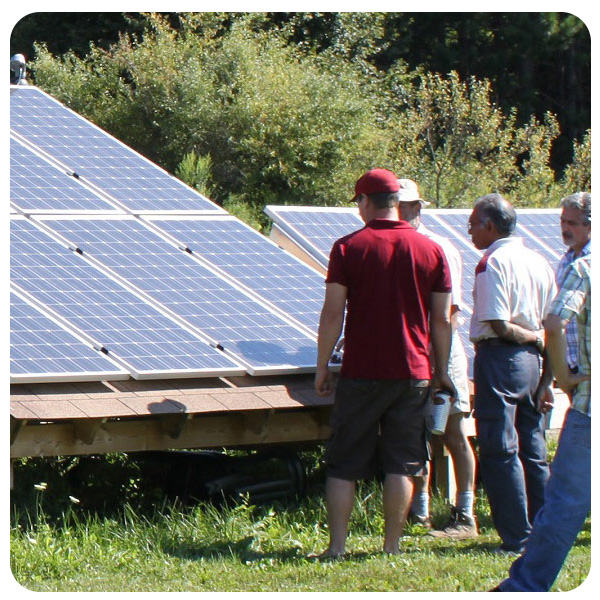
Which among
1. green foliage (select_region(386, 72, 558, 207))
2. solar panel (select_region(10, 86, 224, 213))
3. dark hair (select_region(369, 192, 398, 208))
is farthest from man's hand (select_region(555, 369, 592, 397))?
green foliage (select_region(386, 72, 558, 207))

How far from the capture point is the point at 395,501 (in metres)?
6.32

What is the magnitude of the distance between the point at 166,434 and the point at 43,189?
291 cm

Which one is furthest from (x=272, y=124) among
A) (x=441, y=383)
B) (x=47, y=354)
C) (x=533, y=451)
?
(x=441, y=383)

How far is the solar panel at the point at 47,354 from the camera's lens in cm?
689

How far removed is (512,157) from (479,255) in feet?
46.0

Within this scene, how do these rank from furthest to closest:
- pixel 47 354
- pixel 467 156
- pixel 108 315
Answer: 1. pixel 467 156
2. pixel 108 315
3. pixel 47 354

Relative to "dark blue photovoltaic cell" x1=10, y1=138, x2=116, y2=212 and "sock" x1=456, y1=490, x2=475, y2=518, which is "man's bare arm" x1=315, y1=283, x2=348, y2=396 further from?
"dark blue photovoltaic cell" x1=10, y1=138, x2=116, y2=212

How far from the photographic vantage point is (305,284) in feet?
29.1

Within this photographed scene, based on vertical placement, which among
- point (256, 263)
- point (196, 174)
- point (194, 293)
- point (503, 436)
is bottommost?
point (503, 436)

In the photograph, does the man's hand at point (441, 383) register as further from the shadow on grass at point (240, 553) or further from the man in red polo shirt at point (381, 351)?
the shadow on grass at point (240, 553)

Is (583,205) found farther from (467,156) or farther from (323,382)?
(467,156)

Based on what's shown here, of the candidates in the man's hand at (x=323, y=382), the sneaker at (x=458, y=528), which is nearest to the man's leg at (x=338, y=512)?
the man's hand at (x=323, y=382)

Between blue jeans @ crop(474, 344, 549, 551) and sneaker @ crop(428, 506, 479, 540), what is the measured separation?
1.83 feet

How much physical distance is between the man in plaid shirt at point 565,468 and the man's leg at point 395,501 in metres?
0.95
